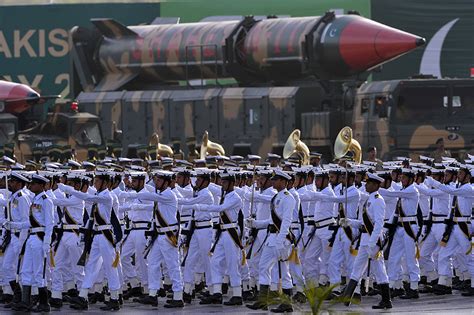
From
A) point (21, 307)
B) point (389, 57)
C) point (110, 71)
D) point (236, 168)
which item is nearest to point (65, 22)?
point (110, 71)

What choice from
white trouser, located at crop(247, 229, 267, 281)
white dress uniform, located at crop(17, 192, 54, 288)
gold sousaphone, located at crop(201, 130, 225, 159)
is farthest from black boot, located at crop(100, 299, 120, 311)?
gold sousaphone, located at crop(201, 130, 225, 159)

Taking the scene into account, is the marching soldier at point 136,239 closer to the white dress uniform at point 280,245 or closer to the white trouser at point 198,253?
the white trouser at point 198,253

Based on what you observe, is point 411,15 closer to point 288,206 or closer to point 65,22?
point 65,22

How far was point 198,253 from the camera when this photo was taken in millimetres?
23250

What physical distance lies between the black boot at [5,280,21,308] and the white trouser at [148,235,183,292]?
1.81 m

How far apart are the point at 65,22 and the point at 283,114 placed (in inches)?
510

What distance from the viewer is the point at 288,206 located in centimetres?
2186

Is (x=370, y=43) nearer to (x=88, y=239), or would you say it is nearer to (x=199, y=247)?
(x=199, y=247)

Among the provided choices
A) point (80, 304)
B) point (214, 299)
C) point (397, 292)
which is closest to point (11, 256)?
point (80, 304)

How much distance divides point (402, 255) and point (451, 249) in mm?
878

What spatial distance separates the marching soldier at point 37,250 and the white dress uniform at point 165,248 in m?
1.45

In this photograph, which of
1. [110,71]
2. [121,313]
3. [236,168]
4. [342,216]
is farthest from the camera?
[110,71]

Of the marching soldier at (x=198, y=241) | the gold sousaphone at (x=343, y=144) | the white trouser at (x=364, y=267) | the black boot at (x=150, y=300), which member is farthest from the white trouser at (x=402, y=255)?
the black boot at (x=150, y=300)

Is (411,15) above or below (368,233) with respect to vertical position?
above
